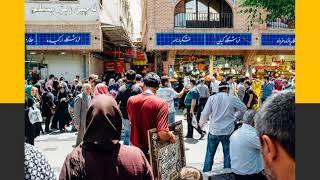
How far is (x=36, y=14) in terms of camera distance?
2122 centimetres

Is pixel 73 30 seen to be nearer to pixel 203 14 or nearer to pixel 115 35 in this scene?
pixel 115 35

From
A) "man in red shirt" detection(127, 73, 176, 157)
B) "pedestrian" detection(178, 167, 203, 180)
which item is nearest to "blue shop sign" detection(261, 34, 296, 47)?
"man in red shirt" detection(127, 73, 176, 157)

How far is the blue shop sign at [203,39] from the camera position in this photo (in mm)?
22875

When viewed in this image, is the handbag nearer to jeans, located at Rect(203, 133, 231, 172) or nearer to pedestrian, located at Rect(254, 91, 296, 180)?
jeans, located at Rect(203, 133, 231, 172)

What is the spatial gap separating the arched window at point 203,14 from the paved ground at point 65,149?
13.7 metres

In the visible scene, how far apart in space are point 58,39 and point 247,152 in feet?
59.5

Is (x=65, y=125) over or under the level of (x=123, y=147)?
under

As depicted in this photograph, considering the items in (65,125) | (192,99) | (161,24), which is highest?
(161,24)

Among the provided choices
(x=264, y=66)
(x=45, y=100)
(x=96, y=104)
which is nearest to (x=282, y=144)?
(x=96, y=104)

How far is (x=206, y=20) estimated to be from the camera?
24.8m

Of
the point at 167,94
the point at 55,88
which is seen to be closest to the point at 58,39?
the point at 55,88
